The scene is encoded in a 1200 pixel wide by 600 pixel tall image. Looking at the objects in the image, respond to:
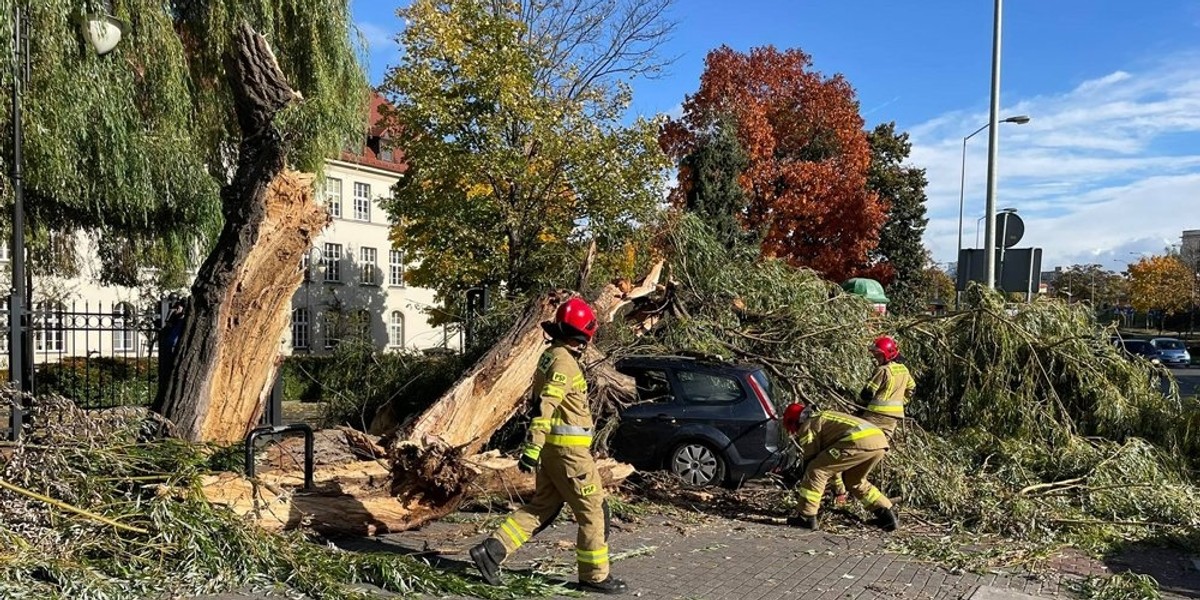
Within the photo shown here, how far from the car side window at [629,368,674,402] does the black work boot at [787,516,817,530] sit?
1738 millimetres

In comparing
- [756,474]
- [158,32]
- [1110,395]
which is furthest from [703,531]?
[158,32]

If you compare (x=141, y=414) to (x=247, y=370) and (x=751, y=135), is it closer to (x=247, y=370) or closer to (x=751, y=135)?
(x=247, y=370)

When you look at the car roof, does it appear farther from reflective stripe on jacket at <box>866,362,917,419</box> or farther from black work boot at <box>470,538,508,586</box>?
black work boot at <box>470,538,508,586</box>

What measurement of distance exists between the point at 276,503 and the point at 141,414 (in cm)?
118

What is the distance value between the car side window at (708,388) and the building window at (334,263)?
28.3 metres

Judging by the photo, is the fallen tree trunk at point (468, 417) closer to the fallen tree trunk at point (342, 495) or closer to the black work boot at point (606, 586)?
the fallen tree trunk at point (342, 495)

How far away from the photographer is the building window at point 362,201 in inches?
1428

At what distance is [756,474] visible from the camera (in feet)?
26.2

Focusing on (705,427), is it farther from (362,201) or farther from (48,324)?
(362,201)

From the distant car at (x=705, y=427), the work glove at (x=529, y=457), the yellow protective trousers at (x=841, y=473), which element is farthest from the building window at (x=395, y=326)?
the work glove at (x=529, y=457)

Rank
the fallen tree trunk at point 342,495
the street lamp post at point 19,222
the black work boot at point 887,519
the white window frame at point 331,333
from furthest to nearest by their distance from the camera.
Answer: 1. the white window frame at point 331,333
2. the street lamp post at point 19,222
3. the black work boot at point 887,519
4. the fallen tree trunk at point 342,495

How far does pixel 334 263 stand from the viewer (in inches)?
1377

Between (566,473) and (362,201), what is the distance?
33.5 meters

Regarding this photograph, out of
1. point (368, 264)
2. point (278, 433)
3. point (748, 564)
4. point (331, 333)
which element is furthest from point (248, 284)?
point (368, 264)
